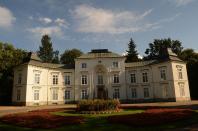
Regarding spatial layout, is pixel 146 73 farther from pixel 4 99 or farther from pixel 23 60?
pixel 4 99

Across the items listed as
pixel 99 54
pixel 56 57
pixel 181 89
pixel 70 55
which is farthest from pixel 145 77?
pixel 56 57

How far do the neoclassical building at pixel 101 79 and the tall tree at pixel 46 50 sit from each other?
34.6 metres

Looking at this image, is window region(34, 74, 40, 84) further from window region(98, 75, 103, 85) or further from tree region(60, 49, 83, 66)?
tree region(60, 49, 83, 66)

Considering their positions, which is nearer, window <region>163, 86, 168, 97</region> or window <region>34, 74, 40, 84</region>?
window <region>163, 86, 168, 97</region>

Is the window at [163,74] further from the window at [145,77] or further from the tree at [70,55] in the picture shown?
the tree at [70,55]

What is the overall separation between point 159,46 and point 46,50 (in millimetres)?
44321

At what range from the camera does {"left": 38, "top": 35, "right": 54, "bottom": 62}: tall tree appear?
83.5m

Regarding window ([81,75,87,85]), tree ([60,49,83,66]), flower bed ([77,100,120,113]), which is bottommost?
flower bed ([77,100,120,113])

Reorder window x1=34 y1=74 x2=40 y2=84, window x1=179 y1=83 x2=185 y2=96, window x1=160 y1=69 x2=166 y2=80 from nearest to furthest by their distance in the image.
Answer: window x1=179 y1=83 x2=185 y2=96, window x1=160 y1=69 x2=166 y2=80, window x1=34 y1=74 x2=40 y2=84

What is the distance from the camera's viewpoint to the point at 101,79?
163 ft

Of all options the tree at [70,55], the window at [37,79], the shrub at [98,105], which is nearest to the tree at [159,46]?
the tree at [70,55]

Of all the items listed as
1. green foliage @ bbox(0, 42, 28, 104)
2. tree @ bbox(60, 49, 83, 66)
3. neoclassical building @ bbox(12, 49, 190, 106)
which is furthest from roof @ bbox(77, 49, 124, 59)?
tree @ bbox(60, 49, 83, 66)

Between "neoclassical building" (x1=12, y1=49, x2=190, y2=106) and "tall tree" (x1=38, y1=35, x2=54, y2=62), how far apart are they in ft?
113

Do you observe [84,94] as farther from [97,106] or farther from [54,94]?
[97,106]
